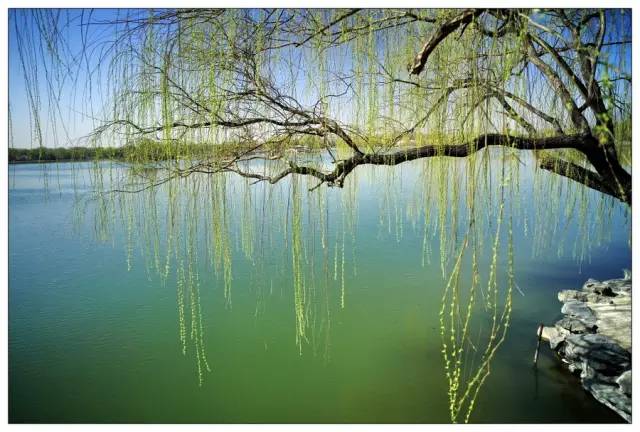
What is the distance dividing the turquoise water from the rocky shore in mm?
100

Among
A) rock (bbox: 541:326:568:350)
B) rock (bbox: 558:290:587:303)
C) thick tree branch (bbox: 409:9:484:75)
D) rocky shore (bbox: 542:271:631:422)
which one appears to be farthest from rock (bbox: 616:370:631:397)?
thick tree branch (bbox: 409:9:484:75)

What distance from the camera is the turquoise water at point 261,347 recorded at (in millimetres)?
2561

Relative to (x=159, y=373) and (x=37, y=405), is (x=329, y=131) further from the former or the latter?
(x=37, y=405)

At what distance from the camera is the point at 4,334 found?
1.43 meters

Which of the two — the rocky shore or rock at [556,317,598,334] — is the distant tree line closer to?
the rocky shore

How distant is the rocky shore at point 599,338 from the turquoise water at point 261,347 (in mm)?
100

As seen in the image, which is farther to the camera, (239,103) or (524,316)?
(524,316)

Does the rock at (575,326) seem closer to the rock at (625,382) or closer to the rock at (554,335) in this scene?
the rock at (554,335)

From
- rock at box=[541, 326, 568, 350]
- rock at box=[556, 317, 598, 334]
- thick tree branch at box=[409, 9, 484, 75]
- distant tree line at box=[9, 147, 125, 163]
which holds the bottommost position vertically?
rock at box=[541, 326, 568, 350]

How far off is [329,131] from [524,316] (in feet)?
9.60

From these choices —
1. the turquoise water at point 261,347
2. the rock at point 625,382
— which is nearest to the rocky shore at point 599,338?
the rock at point 625,382

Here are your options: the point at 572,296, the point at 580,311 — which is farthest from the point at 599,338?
the point at 572,296

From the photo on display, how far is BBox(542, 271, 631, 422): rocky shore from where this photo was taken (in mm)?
2770
